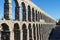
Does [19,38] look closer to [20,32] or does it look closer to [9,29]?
[20,32]

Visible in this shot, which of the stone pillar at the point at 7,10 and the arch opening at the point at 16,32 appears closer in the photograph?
the stone pillar at the point at 7,10

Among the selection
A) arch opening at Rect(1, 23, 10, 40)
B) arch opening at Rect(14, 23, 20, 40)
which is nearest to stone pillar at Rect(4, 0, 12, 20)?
arch opening at Rect(1, 23, 10, 40)

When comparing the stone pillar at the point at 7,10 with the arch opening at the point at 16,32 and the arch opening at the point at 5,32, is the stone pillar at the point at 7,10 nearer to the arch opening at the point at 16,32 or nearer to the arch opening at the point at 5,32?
the arch opening at the point at 5,32

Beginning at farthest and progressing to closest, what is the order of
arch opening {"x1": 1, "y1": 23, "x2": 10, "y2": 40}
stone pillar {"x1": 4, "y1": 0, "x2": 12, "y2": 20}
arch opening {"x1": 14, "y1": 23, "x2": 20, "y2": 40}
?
arch opening {"x1": 14, "y1": 23, "x2": 20, "y2": 40} → stone pillar {"x1": 4, "y1": 0, "x2": 12, "y2": 20} → arch opening {"x1": 1, "y1": 23, "x2": 10, "y2": 40}

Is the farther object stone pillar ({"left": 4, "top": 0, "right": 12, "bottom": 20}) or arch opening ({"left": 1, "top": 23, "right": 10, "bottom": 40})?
stone pillar ({"left": 4, "top": 0, "right": 12, "bottom": 20})

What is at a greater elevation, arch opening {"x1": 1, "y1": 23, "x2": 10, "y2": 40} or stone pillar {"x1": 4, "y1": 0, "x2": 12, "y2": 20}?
stone pillar {"x1": 4, "y1": 0, "x2": 12, "y2": 20}

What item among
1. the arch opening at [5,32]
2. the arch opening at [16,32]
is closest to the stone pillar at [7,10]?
the arch opening at [5,32]

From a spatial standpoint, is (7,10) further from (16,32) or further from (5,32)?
(16,32)

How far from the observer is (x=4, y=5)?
781 inches

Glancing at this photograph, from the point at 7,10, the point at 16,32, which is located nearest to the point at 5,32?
the point at 7,10

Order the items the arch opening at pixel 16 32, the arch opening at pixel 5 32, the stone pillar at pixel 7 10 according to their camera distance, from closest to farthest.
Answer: the arch opening at pixel 5 32
the stone pillar at pixel 7 10
the arch opening at pixel 16 32

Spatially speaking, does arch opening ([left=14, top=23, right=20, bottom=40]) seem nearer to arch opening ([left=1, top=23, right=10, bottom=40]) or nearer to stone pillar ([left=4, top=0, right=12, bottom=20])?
stone pillar ([left=4, top=0, right=12, bottom=20])

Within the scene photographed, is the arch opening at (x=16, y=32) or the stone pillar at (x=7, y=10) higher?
the stone pillar at (x=7, y=10)

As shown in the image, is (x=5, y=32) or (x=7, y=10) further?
(x=7, y=10)
